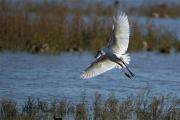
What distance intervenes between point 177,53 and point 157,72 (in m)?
2.76

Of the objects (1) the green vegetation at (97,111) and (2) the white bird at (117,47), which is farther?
(2) the white bird at (117,47)

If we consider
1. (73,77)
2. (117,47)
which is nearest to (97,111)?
(117,47)

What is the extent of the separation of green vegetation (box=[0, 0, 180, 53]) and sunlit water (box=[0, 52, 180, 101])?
0.30 metres

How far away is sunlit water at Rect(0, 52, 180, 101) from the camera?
1166 cm

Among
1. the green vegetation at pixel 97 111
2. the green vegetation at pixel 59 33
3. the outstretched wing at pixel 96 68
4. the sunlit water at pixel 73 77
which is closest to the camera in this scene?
the green vegetation at pixel 97 111

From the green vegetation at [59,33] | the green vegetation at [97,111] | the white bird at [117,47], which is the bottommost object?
the green vegetation at [97,111]

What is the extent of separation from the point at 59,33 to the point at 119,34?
5842 millimetres

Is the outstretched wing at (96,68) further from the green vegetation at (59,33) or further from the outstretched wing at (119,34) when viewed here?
the green vegetation at (59,33)

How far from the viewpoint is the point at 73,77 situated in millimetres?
13453

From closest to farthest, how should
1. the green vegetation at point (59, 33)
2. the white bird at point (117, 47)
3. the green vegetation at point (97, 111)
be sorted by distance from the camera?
the green vegetation at point (97, 111) < the white bird at point (117, 47) < the green vegetation at point (59, 33)

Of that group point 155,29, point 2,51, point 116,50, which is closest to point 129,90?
point 116,50

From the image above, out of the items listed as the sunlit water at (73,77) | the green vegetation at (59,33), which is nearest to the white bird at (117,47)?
the sunlit water at (73,77)

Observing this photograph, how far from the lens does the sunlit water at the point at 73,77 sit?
11664mm

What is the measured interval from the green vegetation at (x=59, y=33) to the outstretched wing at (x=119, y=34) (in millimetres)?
4876
